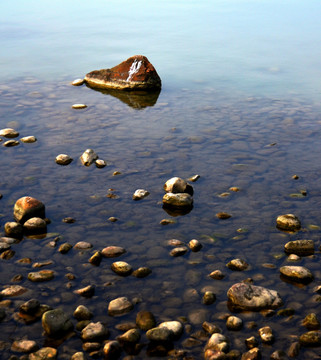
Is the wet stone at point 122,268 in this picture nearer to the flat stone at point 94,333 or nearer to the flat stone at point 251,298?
the flat stone at point 94,333

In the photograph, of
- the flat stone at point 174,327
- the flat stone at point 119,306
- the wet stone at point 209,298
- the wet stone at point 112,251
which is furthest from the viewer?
the wet stone at point 112,251

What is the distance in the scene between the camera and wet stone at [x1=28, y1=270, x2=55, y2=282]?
653 centimetres

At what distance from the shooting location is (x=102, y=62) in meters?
19.9

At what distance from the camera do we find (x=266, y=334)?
5.50m

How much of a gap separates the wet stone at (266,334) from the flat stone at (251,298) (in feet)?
1.37

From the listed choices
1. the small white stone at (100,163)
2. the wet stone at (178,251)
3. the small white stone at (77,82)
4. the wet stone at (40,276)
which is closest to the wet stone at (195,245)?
the wet stone at (178,251)

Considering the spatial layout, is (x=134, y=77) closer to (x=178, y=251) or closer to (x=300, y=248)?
(x=178, y=251)

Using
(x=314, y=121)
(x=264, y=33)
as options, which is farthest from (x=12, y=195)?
(x=264, y=33)

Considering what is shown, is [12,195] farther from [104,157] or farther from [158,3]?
[158,3]

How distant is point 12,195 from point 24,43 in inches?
713

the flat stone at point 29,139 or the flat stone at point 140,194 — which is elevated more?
the flat stone at point 29,139

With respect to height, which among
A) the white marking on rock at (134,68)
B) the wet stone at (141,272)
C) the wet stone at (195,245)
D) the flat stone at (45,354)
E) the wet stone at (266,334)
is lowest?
the wet stone at (266,334)

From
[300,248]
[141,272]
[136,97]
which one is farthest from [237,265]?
[136,97]

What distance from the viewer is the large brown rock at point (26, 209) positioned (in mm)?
7840
